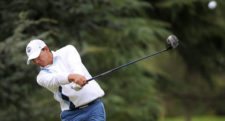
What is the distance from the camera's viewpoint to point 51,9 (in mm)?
11984

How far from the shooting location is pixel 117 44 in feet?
46.6

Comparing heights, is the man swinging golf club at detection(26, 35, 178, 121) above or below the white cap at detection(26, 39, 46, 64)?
below

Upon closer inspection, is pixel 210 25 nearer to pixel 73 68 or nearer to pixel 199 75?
pixel 199 75

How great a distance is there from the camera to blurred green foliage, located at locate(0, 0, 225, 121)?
38.4ft

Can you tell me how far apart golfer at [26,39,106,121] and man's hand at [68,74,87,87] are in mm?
131

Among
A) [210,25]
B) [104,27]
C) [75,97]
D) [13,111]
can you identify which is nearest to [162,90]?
[210,25]

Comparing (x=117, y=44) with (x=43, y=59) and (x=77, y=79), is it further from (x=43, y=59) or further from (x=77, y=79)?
(x=77, y=79)

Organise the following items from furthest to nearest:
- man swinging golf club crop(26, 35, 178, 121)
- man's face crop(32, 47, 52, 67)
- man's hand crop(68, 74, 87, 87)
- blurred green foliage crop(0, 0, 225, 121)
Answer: blurred green foliage crop(0, 0, 225, 121), man's face crop(32, 47, 52, 67), man swinging golf club crop(26, 35, 178, 121), man's hand crop(68, 74, 87, 87)

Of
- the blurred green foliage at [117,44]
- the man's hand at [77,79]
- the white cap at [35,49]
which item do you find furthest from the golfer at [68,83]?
the blurred green foliage at [117,44]

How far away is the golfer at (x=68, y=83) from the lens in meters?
7.39

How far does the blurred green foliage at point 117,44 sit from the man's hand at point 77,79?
11.9ft

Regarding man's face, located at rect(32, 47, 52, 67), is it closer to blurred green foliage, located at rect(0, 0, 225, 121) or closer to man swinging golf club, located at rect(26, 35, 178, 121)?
man swinging golf club, located at rect(26, 35, 178, 121)

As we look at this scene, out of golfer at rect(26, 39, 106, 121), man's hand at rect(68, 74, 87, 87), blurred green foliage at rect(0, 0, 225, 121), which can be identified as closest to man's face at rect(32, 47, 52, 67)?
golfer at rect(26, 39, 106, 121)

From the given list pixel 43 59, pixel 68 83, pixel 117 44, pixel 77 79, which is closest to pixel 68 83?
pixel 68 83
